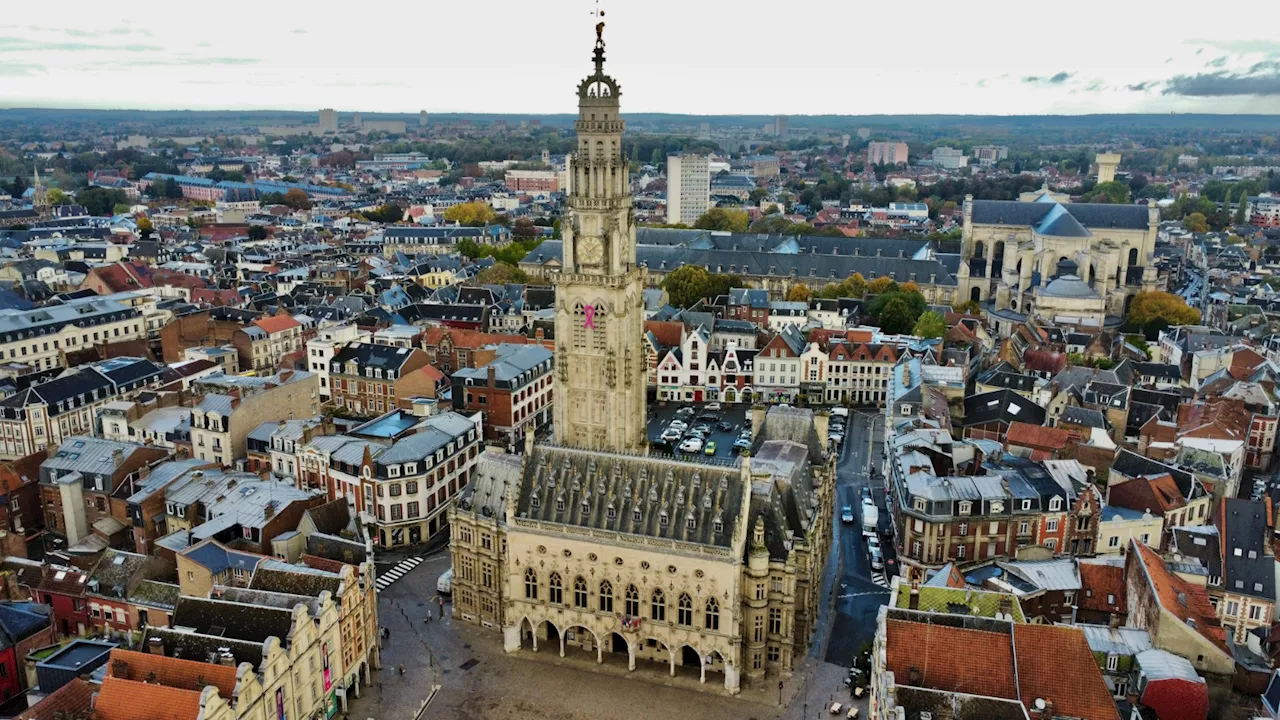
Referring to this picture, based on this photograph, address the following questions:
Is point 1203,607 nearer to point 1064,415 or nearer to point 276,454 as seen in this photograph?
point 1064,415

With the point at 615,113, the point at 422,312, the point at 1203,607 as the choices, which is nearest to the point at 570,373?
the point at 615,113

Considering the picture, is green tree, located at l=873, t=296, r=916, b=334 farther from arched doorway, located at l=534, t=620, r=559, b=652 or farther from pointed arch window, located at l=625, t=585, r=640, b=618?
pointed arch window, located at l=625, t=585, r=640, b=618

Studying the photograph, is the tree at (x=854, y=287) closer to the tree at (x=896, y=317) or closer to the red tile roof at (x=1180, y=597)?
the tree at (x=896, y=317)

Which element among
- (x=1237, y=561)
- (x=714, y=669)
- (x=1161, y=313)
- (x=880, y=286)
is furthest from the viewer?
(x=880, y=286)

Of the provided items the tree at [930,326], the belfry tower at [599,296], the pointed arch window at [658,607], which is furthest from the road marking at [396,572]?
the tree at [930,326]

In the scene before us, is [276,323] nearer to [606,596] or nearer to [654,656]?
[606,596]

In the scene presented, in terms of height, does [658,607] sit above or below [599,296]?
below

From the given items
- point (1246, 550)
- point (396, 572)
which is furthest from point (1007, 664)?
point (396, 572)
